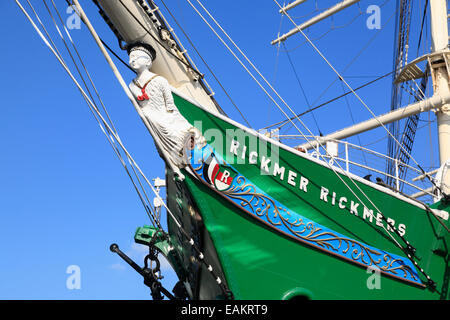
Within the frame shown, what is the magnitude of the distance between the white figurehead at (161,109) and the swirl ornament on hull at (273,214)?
0.56 feet

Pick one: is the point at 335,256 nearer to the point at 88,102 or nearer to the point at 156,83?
the point at 156,83

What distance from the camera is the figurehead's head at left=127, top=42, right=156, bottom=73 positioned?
661 cm

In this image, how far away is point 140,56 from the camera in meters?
6.63

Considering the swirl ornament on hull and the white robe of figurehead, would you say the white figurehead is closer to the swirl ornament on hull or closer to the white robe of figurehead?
the white robe of figurehead

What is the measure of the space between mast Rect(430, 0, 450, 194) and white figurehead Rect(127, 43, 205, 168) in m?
7.54

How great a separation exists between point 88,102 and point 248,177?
6.92 feet

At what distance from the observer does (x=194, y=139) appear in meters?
6.68

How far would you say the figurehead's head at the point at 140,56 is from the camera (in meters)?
6.61

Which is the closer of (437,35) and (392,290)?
(392,290)

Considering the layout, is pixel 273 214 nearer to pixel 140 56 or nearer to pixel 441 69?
pixel 140 56

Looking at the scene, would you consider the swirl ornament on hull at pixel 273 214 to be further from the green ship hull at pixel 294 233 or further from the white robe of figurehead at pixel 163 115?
the white robe of figurehead at pixel 163 115

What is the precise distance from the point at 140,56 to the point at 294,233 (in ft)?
9.36
